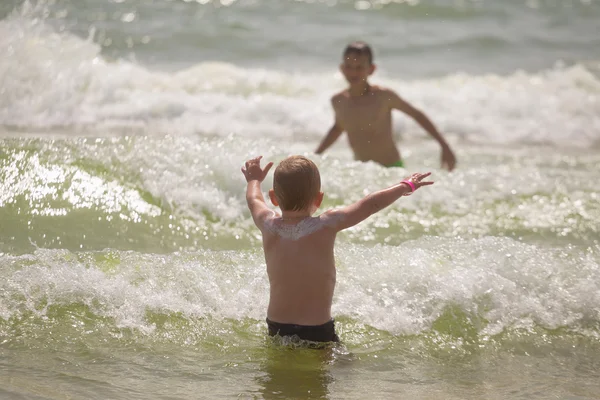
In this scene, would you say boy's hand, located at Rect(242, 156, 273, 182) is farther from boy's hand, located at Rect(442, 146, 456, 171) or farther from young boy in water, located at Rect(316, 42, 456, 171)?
boy's hand, located at Rect(442, 146, 456, 171)

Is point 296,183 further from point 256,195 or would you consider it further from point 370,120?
point 370,120

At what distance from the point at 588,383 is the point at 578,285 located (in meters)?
0.94

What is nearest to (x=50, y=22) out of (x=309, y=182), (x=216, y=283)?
(x=216, y=283)

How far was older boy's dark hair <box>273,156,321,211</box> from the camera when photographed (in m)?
3.30

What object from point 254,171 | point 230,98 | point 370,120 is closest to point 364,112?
point 370,120

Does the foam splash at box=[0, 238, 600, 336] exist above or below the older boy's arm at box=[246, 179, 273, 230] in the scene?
below

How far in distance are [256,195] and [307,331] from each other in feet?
2.19

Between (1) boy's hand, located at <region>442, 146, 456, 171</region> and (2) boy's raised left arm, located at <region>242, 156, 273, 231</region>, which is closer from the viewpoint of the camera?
(2) boy's raised left arm, located at <region>242, 156, 273, 231</region>

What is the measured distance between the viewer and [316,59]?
12812 millimetres

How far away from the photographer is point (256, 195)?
368cm

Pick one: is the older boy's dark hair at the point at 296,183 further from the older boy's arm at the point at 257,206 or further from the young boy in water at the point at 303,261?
the older boy's arm at the point at 257,206

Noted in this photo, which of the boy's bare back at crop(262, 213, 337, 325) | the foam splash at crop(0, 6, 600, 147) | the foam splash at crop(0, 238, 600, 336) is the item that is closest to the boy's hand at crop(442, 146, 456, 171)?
the foam splash at crop(0, 238, 600, 336)

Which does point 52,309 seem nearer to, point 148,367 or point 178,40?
point 148,367

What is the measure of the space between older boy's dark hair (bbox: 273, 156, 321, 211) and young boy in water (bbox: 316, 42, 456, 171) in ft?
10.4
